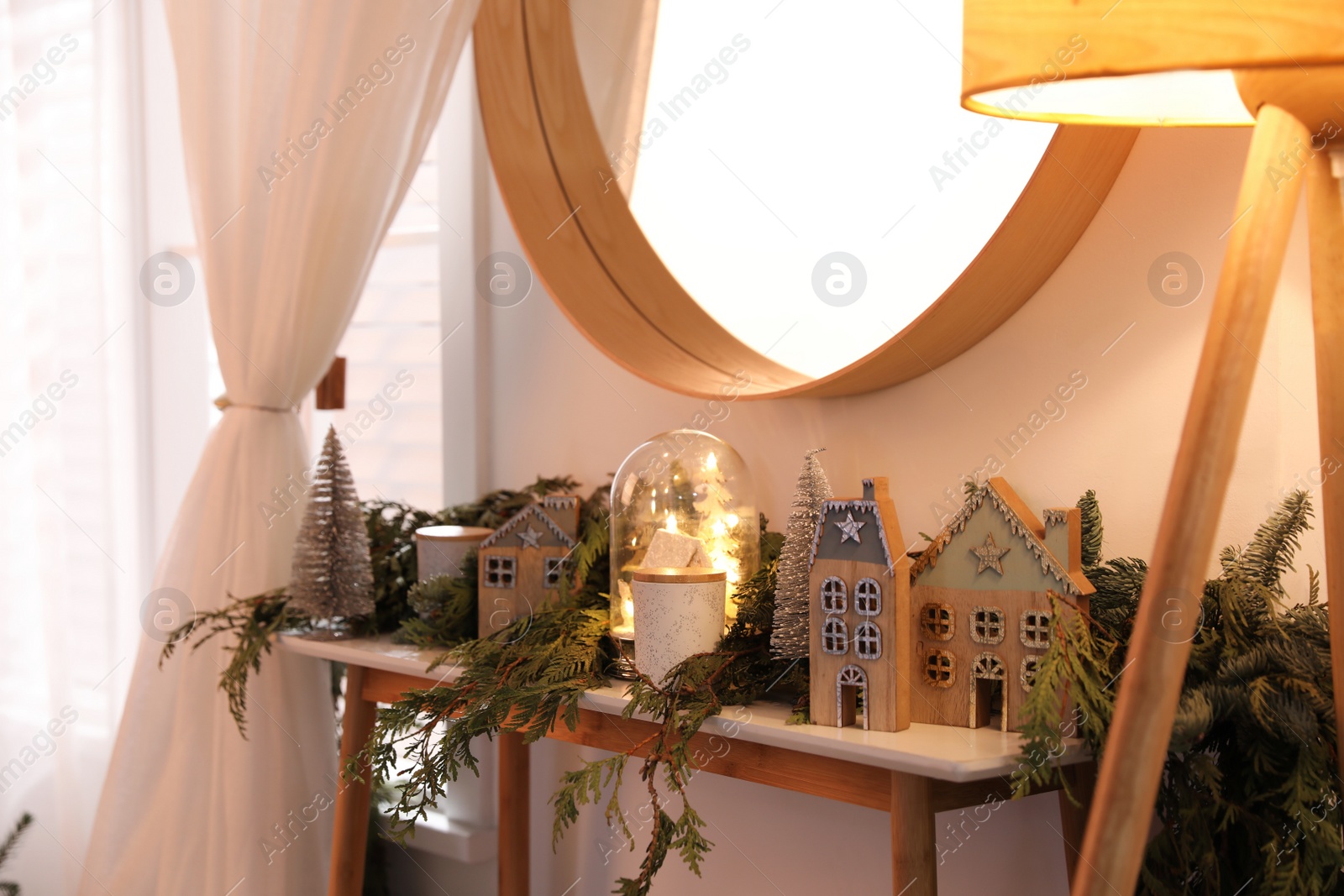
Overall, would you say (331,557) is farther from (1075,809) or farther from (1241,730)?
(1241,730)

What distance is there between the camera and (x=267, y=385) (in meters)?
1.41

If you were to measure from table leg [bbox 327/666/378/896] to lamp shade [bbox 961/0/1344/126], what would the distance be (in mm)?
941

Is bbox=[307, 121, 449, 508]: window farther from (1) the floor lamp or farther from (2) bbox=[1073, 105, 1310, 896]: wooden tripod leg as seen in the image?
(2) bbox=[1073, 105, 1310, 896]: wooden tripod leg

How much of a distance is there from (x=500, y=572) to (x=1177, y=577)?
0.75m

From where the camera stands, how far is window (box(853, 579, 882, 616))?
0.85 meters

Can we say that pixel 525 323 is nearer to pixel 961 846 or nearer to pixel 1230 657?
pixel 961 846

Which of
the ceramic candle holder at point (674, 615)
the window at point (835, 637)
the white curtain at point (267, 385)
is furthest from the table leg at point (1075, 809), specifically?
the white curtain at point (267, 385)

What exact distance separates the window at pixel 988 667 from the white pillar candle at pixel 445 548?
58 cm

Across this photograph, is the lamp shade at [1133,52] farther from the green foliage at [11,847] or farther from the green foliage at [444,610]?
the green foliage at [11,847]

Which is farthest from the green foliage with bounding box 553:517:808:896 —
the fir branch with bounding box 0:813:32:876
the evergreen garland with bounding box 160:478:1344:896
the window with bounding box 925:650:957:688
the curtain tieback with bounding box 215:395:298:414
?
the fir branch with bounding box 0:813:32:876

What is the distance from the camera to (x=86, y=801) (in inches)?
75.7

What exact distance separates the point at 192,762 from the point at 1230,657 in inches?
47.0

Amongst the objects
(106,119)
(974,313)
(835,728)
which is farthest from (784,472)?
(106,119)

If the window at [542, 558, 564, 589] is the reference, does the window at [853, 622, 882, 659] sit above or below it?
below
